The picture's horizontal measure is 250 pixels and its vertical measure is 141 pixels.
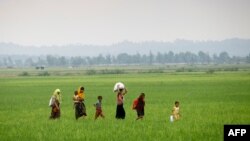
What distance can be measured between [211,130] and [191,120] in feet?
11.5

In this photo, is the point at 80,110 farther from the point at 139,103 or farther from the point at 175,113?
the point at 175,113

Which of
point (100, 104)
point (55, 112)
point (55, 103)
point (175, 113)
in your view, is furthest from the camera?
point (55, 112)

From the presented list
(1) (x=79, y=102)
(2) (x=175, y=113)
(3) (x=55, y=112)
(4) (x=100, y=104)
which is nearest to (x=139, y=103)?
(2) (x=175, y=113)

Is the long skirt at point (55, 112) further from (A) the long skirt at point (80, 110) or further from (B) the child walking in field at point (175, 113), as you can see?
(B) the child walking in field at point (175, 113)

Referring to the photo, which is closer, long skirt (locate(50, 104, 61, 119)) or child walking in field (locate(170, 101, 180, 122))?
child walking in field (locate(170, 101, 180, 122))

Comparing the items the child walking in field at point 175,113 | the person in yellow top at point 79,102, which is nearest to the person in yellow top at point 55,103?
the person in yellow top at point 79,102

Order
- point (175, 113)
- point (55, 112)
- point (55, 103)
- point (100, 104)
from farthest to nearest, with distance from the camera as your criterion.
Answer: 1. point (55, 112)
2. point (55, 103)
3. point (100, 104)
4. point (175, 113)

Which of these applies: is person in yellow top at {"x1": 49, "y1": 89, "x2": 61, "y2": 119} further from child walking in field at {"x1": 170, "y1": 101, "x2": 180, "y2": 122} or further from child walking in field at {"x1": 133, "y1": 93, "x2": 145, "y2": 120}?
child walking in field at {"x1": 170, "y1": 101, "x2": 180, "y2": 122}

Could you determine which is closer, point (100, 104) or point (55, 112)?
point (100, 104)

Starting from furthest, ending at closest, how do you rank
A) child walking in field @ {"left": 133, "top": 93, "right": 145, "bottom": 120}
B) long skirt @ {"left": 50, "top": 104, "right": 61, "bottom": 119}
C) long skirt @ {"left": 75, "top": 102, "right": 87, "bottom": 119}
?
long skirt @ {"left": 50, "top": 104, "right": 61, "bottom": 119}
long skirt @ {"left": 75, "top": 102, "right": 87, "bottom": 119}
child walking in field @ {"left": 133, "top": 93, "right": 145, "bottom": 120}

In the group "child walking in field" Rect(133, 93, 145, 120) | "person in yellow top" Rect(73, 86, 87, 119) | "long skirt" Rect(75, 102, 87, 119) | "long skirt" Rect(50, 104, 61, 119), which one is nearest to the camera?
"child walking in field" Rect(133, 93, 145, 120)

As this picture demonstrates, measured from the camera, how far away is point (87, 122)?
20781 mm

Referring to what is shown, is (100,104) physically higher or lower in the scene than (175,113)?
higher

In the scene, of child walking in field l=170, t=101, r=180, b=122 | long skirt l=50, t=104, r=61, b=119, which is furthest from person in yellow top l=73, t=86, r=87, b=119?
child walking in field l=170, t=101, r=180, b=122
